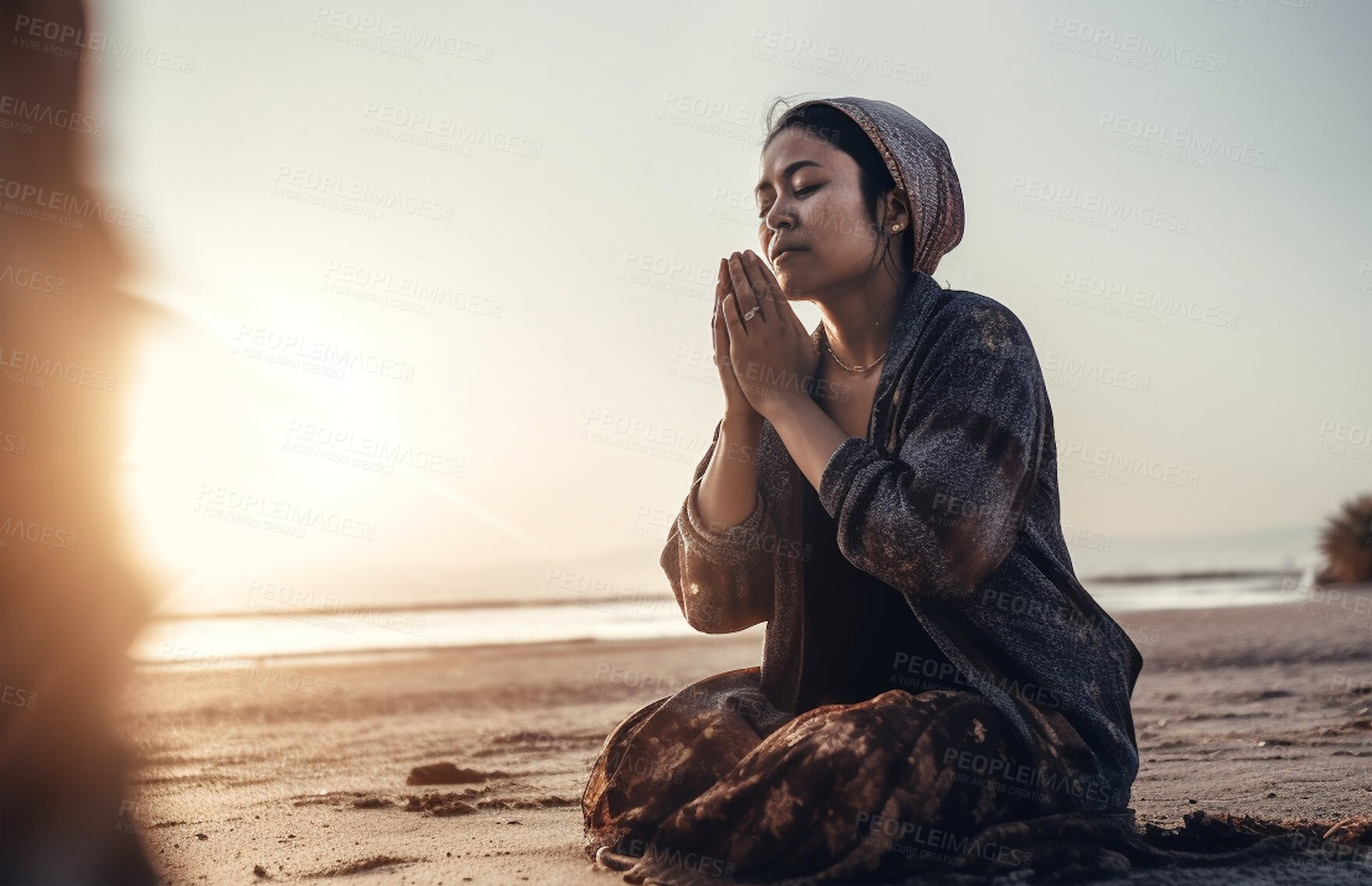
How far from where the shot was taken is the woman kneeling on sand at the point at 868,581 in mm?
2750

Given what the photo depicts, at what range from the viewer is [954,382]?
2988mm

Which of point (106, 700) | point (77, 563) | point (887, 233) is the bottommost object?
point (106, 700)

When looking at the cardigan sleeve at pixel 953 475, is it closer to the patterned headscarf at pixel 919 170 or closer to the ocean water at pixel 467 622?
the patterned headscarf at pixel 919 170

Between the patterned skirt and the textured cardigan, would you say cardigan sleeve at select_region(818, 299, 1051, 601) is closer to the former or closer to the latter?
the textured cardigan

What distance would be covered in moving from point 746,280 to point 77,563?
Result: 2.06 meters

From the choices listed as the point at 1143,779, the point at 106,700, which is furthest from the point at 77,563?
the point at 1143,779

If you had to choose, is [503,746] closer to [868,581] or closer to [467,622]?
[868,581]

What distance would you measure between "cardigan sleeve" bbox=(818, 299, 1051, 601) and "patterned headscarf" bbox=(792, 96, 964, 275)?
1.45 ft

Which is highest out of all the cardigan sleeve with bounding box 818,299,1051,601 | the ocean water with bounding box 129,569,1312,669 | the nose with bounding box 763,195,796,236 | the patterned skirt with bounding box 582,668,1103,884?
the nose with bounding box 763,195,796,236

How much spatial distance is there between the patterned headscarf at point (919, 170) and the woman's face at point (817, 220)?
0.10 m

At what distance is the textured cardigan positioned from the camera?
2785mm

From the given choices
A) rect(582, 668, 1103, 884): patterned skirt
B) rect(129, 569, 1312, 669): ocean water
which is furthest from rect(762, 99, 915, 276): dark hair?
rect(129, 569, 1312, 669): ocean water

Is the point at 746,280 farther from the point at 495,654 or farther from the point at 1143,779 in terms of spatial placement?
the point at 495,654

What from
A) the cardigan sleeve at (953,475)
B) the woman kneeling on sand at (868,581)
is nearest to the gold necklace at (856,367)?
the woman kneeling on sand at (868,581)
